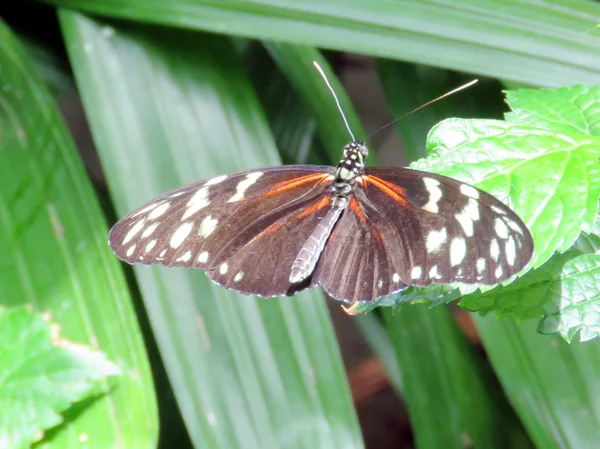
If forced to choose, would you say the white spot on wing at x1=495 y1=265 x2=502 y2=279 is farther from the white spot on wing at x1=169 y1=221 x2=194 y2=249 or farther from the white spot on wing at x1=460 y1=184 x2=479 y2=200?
the white spot on wing at x1=169 y1=221 x2=194 y2=249

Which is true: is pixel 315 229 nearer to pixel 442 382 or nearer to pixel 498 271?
pixel 498 271

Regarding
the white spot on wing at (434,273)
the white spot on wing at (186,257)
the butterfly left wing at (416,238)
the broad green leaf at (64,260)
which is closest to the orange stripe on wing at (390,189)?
the butterfly left wing at (416,238)

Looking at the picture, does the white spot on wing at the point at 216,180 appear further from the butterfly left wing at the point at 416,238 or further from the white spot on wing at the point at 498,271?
the white spot on wing at the point at 498,271

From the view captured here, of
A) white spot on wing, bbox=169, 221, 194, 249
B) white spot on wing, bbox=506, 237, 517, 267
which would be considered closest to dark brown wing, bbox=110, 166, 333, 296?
white spot on wing, bbox=169, 221, 194, 249

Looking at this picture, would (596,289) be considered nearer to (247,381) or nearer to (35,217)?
(247,381)

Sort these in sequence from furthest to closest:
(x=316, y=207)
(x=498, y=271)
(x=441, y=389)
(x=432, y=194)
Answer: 1. (x=441, y=389)
2. (x=316, y=207)
3. (x=432, y=194)
4. (x=498, y=271)

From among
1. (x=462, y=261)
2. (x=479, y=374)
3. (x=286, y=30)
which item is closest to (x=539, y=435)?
(x=479, y=374)

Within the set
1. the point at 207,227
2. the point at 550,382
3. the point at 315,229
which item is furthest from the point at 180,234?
the point at 550,382
